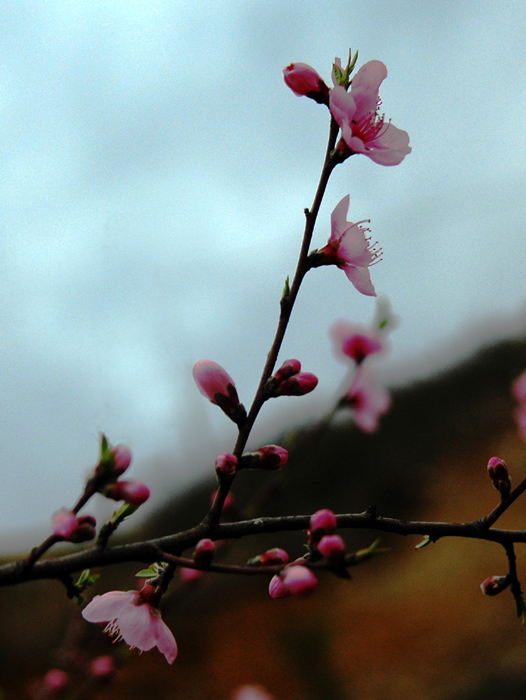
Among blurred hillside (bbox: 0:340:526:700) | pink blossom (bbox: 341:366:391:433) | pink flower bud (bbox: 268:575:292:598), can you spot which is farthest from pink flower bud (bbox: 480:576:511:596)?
blurred hillside (bbox: 0:340:526:700)

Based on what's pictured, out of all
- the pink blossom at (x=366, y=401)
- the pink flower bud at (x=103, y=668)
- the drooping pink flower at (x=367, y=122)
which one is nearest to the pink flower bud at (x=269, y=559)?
the drooping pink flower at (x=367, y=122)

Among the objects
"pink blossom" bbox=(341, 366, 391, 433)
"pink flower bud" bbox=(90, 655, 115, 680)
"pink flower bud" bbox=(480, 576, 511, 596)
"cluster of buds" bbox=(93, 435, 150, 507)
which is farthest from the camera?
"pink blossom" bbox=(341, 366, 391, 433)

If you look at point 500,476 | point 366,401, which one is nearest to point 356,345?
point 366,401

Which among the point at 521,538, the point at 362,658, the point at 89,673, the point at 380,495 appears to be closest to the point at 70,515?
the point at 521,538

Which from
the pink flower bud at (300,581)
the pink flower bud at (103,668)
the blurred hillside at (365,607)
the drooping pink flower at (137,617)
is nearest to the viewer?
the pink flower bud at (300,581)

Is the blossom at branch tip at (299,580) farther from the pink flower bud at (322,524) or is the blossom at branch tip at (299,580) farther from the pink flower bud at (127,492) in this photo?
the pink flower bud at (127,492)

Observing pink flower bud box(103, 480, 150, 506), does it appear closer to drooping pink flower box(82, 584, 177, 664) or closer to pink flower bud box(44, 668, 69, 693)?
drooping pink flower box(82, 584, 177, 664)
